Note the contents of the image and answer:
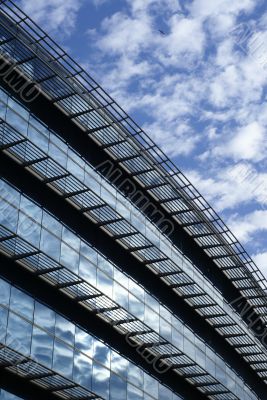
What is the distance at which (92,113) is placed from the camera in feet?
127

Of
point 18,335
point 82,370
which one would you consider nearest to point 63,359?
point 82,370

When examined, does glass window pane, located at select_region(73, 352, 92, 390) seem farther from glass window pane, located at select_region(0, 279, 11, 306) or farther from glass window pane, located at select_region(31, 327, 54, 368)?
glass window pane, located at select_region(0, 279, 11, 306)

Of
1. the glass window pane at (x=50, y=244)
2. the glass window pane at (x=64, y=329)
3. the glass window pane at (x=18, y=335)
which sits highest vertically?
the glass window pane at (x=50, y=244)

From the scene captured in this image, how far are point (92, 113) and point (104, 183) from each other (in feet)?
13.5

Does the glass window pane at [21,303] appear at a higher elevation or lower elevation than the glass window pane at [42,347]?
higher

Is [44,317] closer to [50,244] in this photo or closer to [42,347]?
[42,347]

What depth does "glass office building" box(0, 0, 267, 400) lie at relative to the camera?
32062mm

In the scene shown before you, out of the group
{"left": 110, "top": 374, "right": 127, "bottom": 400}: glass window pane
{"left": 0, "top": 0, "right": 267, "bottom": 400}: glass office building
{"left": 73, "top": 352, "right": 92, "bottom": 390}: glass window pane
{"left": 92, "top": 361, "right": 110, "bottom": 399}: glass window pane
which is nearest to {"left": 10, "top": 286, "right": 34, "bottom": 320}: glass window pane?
{"left": 0, "top": 0, "right": 267, "bottom": 400}: glass office building

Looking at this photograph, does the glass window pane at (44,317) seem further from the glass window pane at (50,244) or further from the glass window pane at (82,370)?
the glass window pane at (50,244)

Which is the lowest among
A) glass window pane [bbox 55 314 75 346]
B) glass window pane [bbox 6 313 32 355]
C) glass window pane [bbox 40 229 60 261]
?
glass window pane [bbox 6 313 32 355]

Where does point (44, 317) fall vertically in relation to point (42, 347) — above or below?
above

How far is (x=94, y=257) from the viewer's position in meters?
37.6

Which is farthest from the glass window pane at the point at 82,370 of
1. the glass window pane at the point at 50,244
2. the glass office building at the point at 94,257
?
the glass window pane at the point at 50,244

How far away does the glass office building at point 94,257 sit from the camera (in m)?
32.1
